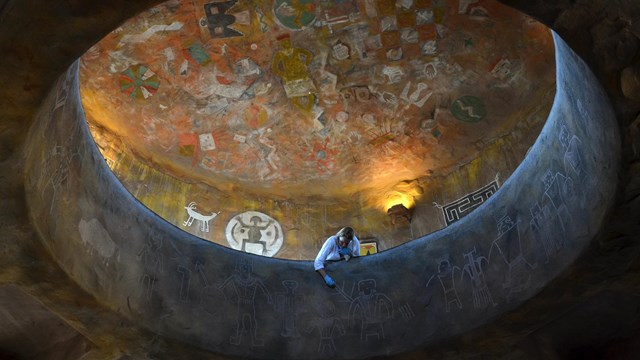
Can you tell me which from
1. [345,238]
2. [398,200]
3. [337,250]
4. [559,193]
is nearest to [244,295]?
[337,250]

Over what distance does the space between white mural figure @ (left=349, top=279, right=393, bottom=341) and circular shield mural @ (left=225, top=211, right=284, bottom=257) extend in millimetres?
4919

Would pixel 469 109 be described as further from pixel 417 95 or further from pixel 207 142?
pixel 207 142

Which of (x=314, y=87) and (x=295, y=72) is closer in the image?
(x=295, y=72)

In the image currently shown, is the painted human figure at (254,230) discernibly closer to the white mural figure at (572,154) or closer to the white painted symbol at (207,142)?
the white painted symbol at (207,142)

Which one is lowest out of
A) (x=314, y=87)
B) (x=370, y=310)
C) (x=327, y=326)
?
(x=327, y=326)

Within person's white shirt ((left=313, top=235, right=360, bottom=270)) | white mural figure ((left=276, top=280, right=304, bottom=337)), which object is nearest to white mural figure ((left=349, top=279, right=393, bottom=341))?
person's white shirt ((left=313, top=235, right=360, bottom=270))

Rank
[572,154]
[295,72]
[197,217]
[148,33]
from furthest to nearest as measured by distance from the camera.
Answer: [295,72] → [197,217] → [148,33] → [572,154]

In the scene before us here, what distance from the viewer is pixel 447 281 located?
9.31 metres

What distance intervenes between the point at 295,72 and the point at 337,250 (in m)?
5.48

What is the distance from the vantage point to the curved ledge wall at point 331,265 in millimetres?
7629

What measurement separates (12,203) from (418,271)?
214 inches

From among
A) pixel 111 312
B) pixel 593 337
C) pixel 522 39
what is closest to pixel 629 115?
pixel 593 337

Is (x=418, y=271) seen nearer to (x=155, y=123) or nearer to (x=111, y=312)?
(x=111, y=312)

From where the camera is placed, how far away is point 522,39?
13516 millimetres
